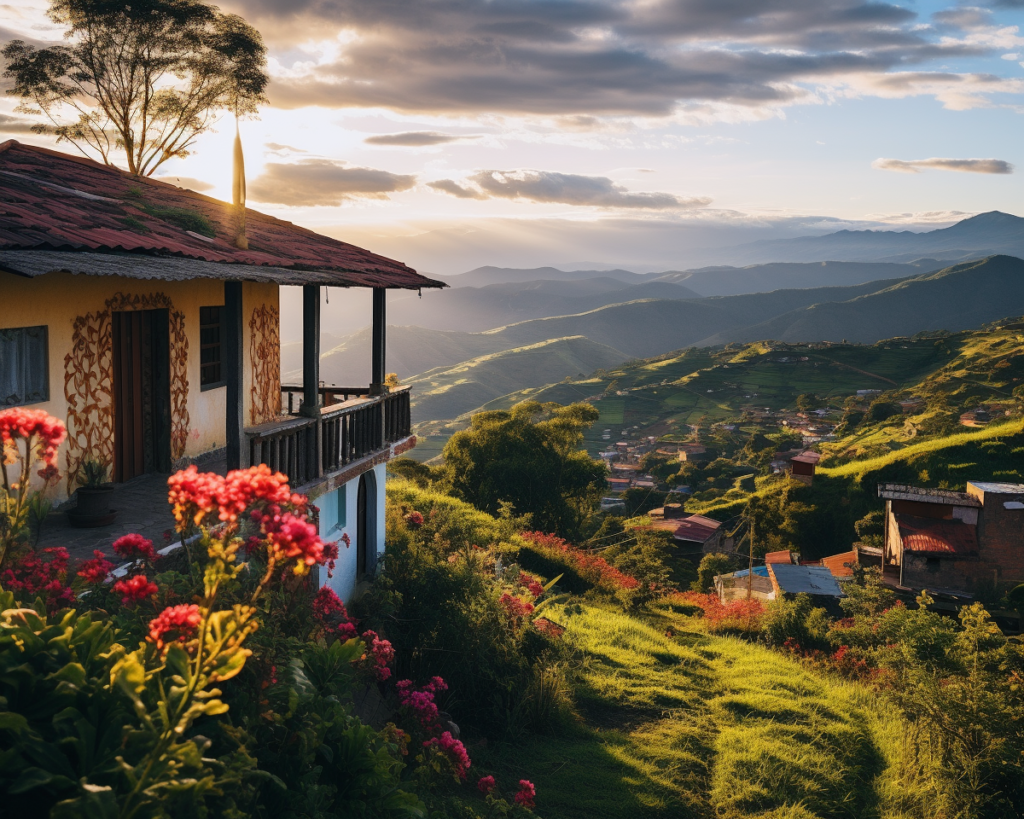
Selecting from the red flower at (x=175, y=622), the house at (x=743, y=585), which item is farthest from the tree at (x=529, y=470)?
the red flower at (x=175, y=622)

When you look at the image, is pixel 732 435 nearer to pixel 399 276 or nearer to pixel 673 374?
pixel 673 374

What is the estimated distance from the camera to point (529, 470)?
3023 cm

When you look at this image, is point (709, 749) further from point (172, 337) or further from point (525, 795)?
point (172, 337)

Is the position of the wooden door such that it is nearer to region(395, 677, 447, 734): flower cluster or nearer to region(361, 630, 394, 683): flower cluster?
region(395, 677, 447, 734): flower cluster

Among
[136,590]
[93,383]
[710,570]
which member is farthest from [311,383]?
[710,570]

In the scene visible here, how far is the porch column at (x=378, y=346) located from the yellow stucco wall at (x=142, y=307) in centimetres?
163

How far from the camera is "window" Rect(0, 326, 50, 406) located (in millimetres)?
7500

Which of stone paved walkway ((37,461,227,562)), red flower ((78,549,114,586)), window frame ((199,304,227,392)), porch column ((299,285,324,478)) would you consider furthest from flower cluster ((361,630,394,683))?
window frame ((199,304,227,392))

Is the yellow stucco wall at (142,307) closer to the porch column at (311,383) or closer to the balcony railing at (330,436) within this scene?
the balcony railing at (330,436)

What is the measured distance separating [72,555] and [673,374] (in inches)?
4856

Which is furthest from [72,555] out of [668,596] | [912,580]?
[912,580]

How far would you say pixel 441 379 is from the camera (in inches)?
7776

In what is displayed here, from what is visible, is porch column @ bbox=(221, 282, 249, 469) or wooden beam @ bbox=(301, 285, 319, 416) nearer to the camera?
porch column @ bbox=(221, 282, 249, 469)

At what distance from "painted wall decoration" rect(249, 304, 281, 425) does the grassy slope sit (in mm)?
6211
